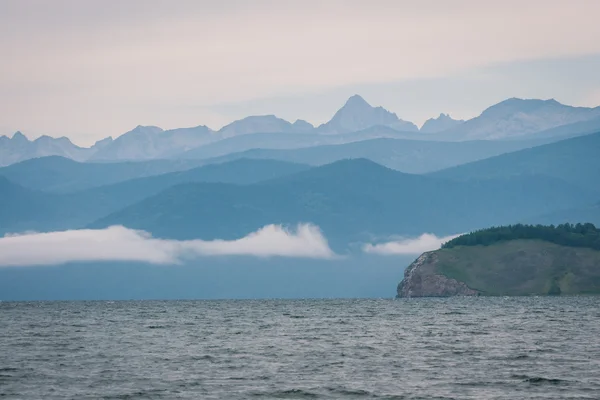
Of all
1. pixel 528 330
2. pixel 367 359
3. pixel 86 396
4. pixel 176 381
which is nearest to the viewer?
pixel 86 396

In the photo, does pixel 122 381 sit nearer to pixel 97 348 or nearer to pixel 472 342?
pixel 97 348

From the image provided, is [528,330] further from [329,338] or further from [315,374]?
[315,374]

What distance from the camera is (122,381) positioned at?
106875 millimetres

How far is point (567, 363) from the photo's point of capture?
118 meters

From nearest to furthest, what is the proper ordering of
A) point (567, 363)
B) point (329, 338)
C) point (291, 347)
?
point (567, 363)
point (291, 347)
point (329, 338)

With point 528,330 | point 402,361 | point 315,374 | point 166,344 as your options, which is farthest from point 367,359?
point 528,330

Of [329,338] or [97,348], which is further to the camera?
[329,338]

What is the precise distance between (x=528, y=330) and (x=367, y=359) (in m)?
58.6

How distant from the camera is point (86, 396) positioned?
318ft

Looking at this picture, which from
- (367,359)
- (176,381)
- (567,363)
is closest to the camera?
(176,381)

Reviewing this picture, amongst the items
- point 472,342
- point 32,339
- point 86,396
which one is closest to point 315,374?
point 86,396

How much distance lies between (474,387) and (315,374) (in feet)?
62.4

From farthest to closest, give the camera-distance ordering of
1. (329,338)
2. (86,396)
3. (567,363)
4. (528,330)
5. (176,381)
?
(528,330) → (329,338) → (567,363) → (176,381) → (86,396)

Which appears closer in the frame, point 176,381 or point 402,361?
point 176,381
